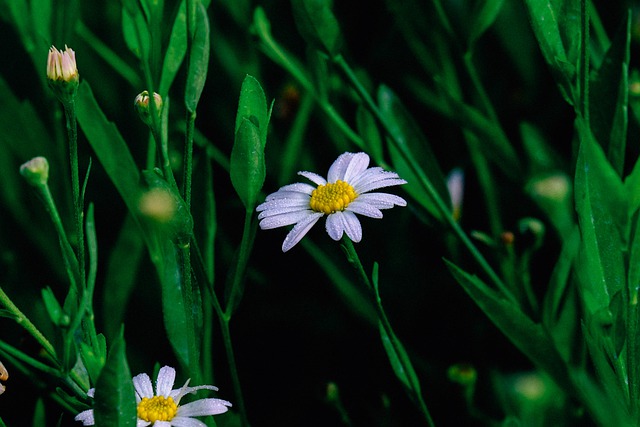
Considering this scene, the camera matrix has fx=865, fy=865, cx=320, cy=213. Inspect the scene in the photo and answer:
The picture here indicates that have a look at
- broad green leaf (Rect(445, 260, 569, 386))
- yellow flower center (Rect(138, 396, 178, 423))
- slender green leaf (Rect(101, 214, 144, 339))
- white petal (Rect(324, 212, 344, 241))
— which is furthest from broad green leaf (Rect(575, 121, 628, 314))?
slender green leaf (Rect(101, 214, 144, 339))

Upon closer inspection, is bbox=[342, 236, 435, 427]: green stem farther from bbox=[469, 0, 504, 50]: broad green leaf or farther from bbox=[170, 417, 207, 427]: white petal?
bbox=[469, 0, 504, 50]: broad green leaf

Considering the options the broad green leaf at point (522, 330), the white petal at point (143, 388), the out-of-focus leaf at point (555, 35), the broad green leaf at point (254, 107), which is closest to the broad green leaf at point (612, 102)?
the out-of-focus leaf at point (555, 35)

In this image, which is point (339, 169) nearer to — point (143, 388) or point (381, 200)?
point (381, 200)

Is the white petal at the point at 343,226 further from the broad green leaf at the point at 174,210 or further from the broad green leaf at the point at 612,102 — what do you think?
the broad green leaf at the point at 612,102

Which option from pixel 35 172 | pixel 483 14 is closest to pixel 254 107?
pixel 35 172

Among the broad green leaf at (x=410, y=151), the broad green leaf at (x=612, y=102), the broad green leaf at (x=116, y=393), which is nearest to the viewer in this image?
the broad green leaf at (x=116, y=393)

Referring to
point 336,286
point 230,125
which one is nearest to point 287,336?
point 336,286

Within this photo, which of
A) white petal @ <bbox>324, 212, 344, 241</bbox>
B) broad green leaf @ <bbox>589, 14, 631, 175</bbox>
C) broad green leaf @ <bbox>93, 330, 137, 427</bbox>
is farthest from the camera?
broad green leaf @ <bbox>589, 14, 631, 175</bbox>
